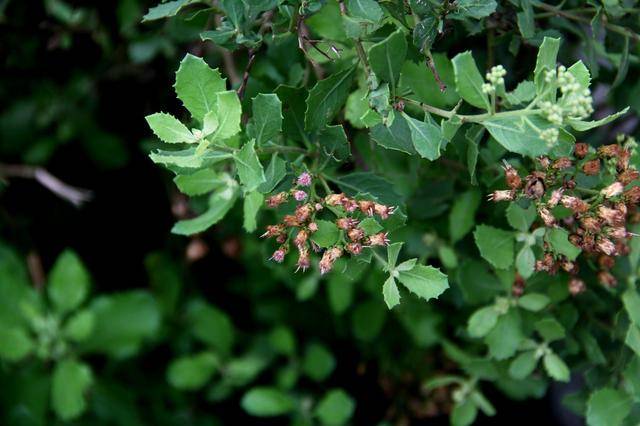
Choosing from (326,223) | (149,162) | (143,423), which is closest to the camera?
(326,223)

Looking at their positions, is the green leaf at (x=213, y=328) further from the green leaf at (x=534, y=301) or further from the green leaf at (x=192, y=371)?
the green leaf at (x=534, y=301)

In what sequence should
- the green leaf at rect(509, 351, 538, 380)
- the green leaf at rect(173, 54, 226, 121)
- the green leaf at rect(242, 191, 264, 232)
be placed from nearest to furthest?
1. the green leaf at rect(173, 54, 226, 121)
2. the green leaf at rect(242, 191, 264, 232)
3. the green leaf at rect(509, 351, 538, 380)

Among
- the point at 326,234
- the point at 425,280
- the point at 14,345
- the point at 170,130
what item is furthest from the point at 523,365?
the point at 14,345

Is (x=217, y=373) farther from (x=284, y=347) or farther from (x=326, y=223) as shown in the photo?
(x=326, y=223)

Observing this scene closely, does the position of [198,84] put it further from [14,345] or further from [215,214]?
[14,345]

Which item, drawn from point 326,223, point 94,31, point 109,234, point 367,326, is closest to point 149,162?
point 109,234

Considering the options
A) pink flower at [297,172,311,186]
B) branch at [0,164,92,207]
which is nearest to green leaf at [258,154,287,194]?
pink flower at [297,172,311,186]

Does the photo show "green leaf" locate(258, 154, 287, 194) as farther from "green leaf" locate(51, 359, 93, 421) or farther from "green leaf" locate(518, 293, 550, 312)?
"green leaf" locate(51, 359, 93, 421)
